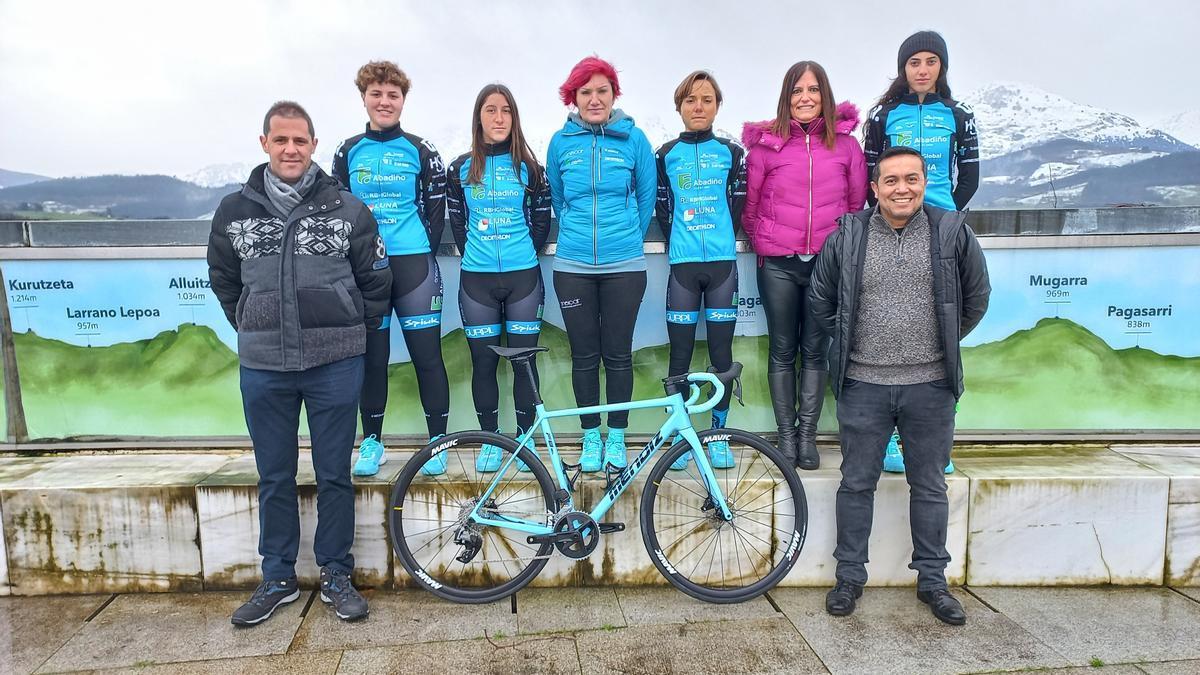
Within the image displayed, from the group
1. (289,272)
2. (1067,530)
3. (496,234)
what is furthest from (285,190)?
(1067,530)

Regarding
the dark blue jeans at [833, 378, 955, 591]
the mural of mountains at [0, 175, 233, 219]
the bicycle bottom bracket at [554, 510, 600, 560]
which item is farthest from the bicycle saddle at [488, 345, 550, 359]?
the mural of mountains at [0, 175, 233, 219]

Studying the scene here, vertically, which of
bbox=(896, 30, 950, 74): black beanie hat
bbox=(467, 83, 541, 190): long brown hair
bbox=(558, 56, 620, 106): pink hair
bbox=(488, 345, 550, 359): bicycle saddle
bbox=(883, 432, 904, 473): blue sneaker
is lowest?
bbox=(883, 432, 904, 473): blue sneaker

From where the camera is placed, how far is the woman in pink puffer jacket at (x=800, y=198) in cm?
354

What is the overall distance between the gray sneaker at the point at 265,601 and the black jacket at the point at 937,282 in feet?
9.21

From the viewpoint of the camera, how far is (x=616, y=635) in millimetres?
3119

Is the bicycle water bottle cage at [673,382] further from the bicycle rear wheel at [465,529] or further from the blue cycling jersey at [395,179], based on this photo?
the blue cycling jersey at [395,179]

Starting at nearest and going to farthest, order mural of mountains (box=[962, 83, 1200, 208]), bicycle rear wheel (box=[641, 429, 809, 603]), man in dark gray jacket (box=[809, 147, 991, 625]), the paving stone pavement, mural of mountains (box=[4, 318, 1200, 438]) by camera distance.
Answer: the paving stone pavement → man in dark gray jacket (box=[809, 147, 991, 625]) → bicycle rear wheel (box=[641, 429, 809, 603]) → mural of mountains (box=[4, 318, 1200, 438]) → mural of mountains (box=[962, 83, 1200, 208])

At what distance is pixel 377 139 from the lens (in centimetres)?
366

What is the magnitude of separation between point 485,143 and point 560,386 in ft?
5.06

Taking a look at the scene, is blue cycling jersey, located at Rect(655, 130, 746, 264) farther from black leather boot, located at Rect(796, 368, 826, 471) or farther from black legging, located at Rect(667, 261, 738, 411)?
black leather boot, located at Rect(796, 368, 826, 471)

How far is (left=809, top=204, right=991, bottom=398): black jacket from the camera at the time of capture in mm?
2992

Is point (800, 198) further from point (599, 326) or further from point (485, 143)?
point (485, 143)

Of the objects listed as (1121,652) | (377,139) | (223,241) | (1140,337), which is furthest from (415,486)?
(1140,337)

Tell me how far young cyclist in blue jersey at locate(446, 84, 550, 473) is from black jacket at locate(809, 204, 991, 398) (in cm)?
148
